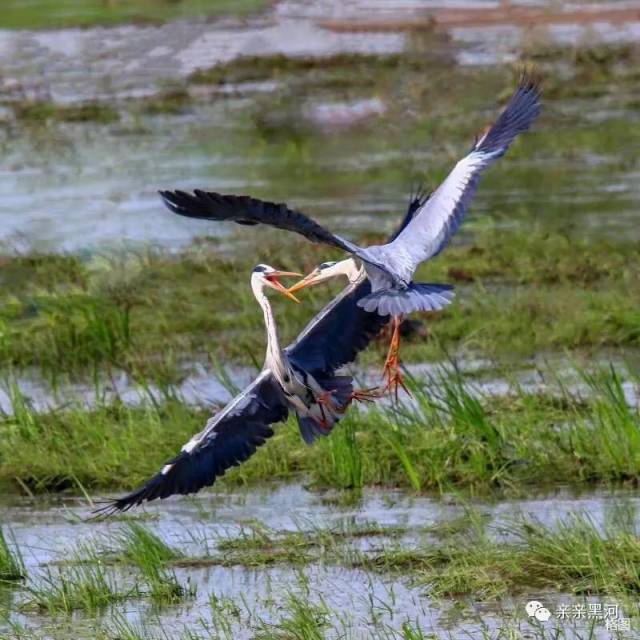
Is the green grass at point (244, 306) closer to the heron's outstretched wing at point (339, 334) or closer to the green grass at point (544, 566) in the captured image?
the heron's outstretched wing at point (339, 334)

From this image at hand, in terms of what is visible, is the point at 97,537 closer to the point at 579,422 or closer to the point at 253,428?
the point at 253,428

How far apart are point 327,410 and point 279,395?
0.18 metres

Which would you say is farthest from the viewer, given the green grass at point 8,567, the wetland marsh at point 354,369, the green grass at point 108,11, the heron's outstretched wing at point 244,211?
the green grass at point 108,11

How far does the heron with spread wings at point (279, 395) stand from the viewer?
6973mm

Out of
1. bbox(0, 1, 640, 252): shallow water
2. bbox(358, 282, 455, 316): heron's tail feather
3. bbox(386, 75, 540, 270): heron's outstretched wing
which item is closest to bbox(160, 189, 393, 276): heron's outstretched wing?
bbox(358, 282, 455, 316): heron's tail feather

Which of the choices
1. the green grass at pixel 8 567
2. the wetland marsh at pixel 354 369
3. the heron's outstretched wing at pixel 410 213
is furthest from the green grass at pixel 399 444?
the green grass at pixel 8 567

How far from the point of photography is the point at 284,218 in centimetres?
643

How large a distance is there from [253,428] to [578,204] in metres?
7.99

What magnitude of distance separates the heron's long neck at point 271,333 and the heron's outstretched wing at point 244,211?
1.71 ft

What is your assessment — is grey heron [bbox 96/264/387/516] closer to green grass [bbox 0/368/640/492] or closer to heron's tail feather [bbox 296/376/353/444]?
heron's tail feather [bbox 296/376/353/444]

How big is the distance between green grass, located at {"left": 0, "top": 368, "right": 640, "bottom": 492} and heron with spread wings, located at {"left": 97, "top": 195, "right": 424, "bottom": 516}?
2.38 ft

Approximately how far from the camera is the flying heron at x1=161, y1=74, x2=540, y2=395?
643cm

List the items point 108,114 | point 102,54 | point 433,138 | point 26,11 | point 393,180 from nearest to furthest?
point 393,180 < point 433,138 < point 108,114 < point 102,54 < point 26,11

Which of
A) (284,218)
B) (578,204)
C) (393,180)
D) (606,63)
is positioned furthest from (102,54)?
(284,218)
